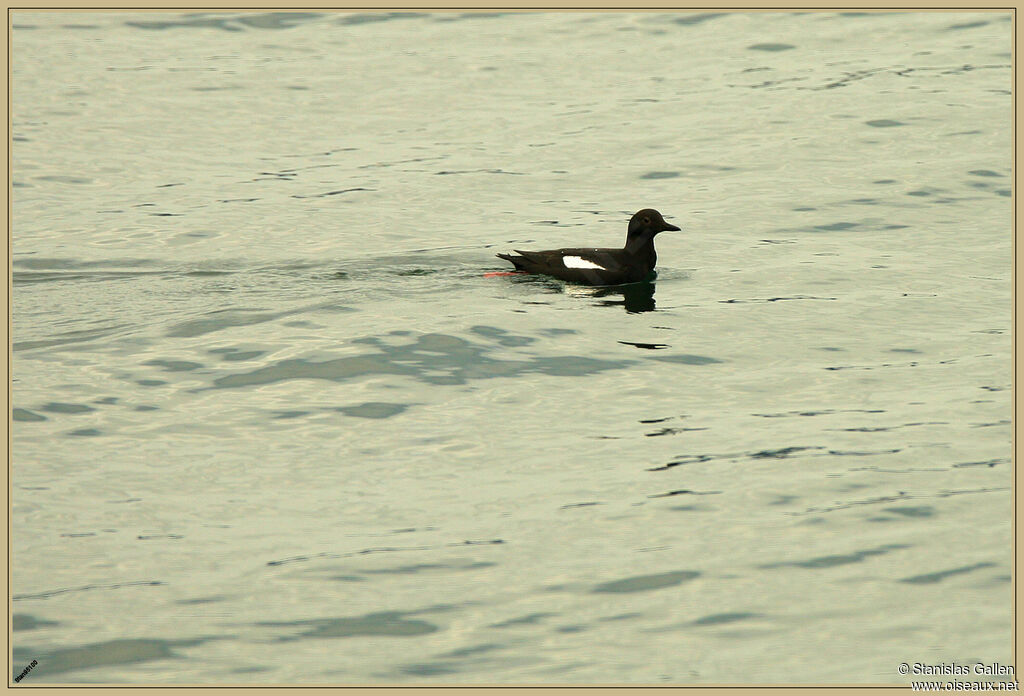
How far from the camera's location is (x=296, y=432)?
10.5 metres

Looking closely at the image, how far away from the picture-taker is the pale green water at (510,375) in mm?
7664

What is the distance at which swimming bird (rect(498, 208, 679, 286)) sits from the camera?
1514 centimetres

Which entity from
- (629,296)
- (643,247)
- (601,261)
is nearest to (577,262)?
(601,261)

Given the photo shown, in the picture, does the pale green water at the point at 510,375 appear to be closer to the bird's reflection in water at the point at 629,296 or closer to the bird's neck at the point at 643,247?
the bird's reflection in water at the point at 629,296

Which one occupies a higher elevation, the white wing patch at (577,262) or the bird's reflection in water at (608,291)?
the white wing patch at (577,262)

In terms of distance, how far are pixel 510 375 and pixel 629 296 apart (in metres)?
3.51

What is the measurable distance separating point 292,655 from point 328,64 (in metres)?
19.9

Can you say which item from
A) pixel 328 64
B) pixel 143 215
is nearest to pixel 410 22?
pixel 328 64

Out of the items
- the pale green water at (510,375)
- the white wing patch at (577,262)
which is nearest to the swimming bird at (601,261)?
the white wing patch at (577,262)

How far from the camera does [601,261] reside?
49.6ft

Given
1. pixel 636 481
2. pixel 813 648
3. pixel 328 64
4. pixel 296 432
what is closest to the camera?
pixel 813 648

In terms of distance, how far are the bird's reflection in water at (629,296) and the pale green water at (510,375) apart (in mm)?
64

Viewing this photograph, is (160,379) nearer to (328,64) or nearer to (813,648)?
(813,648)

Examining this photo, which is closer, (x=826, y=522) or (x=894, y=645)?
(x=894, y=645)
